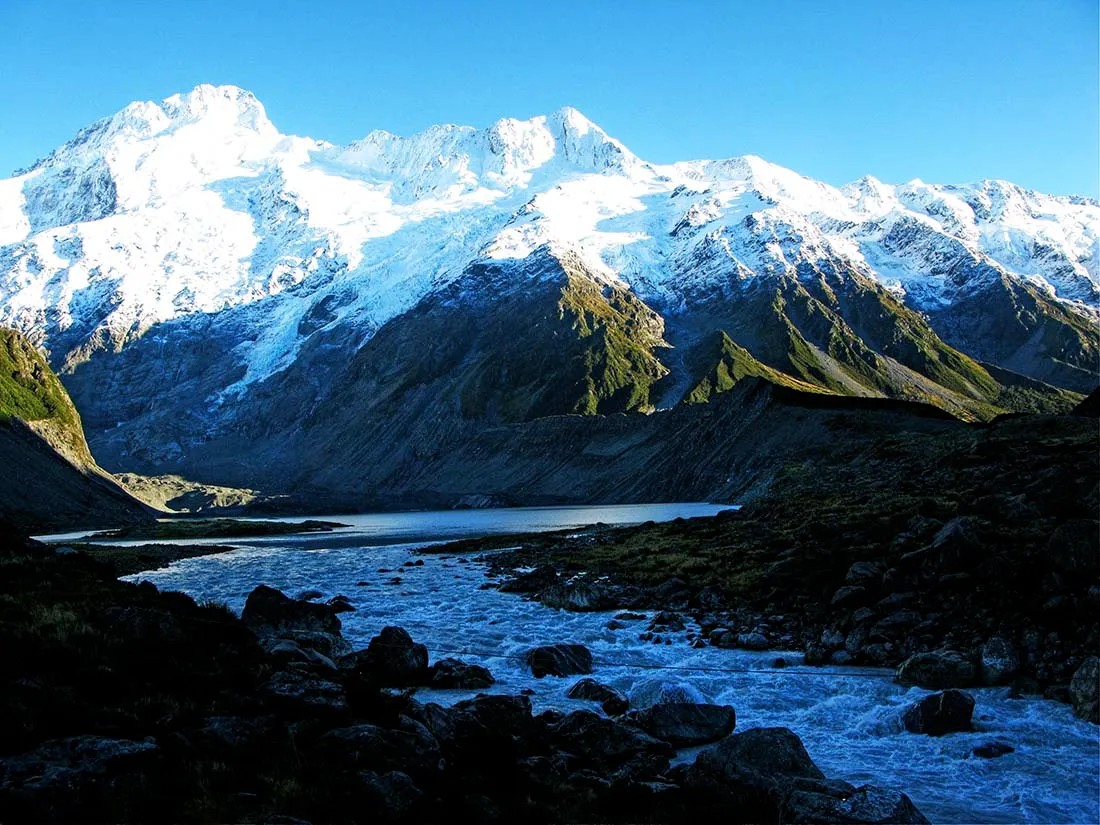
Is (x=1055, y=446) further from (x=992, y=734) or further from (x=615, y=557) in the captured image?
(x=992, y=734)

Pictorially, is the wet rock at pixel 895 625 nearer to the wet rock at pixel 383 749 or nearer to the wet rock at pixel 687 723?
the wet rock at pixel 687 723

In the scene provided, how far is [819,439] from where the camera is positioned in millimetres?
154875

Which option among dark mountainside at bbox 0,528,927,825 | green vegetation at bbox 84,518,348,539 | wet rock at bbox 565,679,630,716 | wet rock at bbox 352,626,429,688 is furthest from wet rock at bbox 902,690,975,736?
green vegetation at bbox 84,518,348,539

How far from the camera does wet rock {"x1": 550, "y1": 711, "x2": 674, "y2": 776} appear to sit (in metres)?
20.3

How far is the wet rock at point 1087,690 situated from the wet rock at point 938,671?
3014 mm

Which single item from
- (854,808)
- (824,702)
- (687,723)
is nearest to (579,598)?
(824,702)

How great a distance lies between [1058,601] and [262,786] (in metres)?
27.5

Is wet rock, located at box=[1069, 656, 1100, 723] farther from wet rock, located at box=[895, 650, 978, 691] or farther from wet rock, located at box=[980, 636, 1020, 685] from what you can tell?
wet rock, located at box=[895, 650, 978, 691]

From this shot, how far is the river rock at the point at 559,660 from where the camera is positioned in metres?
31.9

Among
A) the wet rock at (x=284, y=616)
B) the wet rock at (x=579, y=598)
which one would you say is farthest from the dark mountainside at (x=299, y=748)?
the wet rock at (x=579, y=598)

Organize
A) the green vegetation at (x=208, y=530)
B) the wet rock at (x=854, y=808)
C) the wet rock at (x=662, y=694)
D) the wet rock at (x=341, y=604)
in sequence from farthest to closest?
the green vegetation at (x=208, y=530), the wet rock at (x=341, y=604), the wet rock at (x=662, y=694), the wet rock at (x=854, y=808)

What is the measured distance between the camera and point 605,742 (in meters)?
21.1

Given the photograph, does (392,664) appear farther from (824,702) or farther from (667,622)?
(667,622)

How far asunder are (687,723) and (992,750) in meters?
8.03
